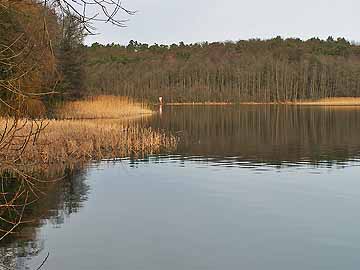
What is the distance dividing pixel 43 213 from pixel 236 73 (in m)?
70.2

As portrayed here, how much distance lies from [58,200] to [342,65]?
233ft

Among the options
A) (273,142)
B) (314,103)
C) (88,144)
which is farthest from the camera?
(314,103)

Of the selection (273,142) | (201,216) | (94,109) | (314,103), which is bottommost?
(201,216)

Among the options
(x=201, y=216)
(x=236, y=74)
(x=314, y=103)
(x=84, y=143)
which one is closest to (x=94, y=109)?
(x=84, y=143)

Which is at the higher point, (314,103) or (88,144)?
(314,103)

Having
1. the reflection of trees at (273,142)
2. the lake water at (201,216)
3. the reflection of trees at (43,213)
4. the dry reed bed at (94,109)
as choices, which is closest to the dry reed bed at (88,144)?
the lake water at (201,216)

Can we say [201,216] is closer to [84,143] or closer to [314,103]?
[84,143]

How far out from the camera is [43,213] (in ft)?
31.7

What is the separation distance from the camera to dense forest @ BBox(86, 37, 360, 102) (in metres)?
73.2

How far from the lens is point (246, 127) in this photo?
96.6 feet

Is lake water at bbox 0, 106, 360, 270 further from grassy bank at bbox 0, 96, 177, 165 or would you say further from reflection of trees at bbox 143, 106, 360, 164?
grassy bank at bbox 0, 96, 177, 165

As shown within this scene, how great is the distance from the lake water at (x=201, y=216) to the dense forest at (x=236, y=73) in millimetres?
52564

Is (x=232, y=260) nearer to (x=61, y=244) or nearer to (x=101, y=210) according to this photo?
(x=61, y=244)

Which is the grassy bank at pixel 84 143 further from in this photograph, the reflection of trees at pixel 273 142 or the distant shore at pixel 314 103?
the distant shore at pixel 314 103
